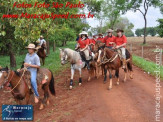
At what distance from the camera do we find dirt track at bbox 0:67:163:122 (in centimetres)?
634

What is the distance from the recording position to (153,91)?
9.00 m

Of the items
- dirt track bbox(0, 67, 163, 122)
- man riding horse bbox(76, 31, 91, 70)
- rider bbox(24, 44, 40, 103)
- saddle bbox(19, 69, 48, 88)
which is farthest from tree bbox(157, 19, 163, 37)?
rider bbox(24, 44, 40, 103)

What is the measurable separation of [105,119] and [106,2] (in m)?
54.7

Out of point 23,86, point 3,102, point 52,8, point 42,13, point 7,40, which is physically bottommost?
point 3,102

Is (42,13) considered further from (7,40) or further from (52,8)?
(52,8)

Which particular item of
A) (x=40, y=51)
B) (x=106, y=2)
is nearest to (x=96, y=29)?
(x=106, y=2)

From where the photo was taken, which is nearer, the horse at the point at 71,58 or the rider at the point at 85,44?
the horse at the point at 71,58

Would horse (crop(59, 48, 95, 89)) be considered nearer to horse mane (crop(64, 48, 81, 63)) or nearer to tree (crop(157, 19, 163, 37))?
horse mane (crop(64, 48, 81, 63))

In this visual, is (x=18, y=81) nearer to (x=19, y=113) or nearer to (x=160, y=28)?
(x=19, y=113)

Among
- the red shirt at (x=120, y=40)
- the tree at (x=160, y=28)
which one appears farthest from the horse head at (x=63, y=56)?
the tree at (x=160, y=28)

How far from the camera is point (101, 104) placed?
7.31m

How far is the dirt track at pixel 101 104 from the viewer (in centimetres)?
634

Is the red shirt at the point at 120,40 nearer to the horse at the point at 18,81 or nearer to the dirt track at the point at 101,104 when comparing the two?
the dirt track at the point at 101,104

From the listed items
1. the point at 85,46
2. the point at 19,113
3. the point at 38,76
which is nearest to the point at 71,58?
the point at 85,46
